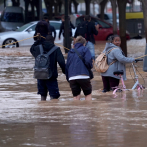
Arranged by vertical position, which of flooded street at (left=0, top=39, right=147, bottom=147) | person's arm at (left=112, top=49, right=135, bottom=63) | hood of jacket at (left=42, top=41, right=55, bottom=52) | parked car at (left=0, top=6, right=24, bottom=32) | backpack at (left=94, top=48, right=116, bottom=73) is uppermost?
parked car at (left=0, top=6, right=24, bottom=32)

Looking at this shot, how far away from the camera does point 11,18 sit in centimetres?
2923

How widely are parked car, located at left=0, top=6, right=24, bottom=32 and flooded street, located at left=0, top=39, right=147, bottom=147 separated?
64.0 feet

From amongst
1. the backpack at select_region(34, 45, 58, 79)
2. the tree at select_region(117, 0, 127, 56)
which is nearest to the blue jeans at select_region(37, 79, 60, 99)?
the backpack at select_region(34, 45, 58, 79)

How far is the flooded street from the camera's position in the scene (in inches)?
209

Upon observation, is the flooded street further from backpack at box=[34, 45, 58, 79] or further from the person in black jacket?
backpack at box=[34, 45, 58, 79]

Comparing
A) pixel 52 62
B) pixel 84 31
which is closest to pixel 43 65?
pixel 52 62

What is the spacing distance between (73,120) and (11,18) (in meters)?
23.7

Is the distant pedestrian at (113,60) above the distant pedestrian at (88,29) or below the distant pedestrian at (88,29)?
below

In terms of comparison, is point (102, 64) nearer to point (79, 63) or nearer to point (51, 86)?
point (79, 63)

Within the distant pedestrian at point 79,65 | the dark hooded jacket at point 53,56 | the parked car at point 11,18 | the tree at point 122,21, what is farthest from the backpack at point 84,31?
the parked car at point 11,18

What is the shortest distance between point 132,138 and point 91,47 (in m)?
8.48

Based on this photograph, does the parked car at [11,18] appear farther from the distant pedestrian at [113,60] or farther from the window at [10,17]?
the distant pedestrian at [113,60]

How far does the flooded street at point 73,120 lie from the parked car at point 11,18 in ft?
64.0

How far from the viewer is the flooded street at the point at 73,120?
209 inches
